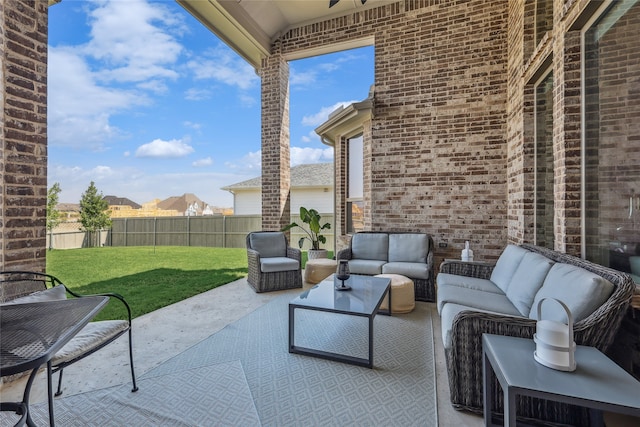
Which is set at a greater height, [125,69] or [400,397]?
[125,69]

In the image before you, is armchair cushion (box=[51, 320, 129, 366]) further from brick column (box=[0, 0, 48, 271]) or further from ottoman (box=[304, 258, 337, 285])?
ottoman (box=[304, 258, 337, 285])

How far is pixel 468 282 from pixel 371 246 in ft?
6.31

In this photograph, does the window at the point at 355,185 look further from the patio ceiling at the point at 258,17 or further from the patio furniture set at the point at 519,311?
the patio furniture set at the point at 519,311

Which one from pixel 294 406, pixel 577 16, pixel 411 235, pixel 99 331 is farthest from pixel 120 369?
pixel 577 16

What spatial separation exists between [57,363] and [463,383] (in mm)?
2546

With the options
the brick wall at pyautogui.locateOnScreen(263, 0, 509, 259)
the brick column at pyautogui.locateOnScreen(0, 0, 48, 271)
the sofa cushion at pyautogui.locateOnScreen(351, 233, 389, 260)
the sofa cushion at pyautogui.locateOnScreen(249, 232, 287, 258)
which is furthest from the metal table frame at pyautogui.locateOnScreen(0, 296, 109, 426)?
the brick wall at pyautogui.locateOnScreen(263, 0, 509, 259)

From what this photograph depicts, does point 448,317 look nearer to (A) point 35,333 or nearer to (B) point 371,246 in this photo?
(A) point 35,333

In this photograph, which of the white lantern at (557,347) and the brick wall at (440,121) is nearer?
the white lantern at (557,347)

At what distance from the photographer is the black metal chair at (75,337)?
5.70ft

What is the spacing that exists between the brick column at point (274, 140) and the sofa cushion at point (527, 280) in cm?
453

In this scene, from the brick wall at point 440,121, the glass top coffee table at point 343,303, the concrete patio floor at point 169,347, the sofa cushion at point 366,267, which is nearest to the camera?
the concrete patio floor at point 169,347

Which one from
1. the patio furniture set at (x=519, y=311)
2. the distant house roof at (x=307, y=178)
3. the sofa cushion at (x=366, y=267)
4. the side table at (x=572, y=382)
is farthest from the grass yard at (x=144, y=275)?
the distant house roof at (x=307, y=178)

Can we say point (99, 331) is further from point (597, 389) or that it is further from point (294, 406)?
point (597, 389)

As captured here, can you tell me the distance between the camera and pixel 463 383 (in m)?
1.96
